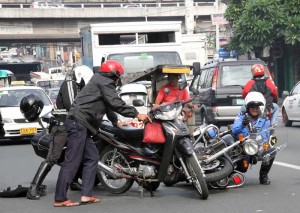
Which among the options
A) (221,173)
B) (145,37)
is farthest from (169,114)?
(145,37)

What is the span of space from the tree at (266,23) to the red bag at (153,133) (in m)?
25.5

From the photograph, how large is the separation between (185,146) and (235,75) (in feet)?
31.1

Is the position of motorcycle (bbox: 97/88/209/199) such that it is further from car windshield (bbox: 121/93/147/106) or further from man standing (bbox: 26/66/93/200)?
car windshield (bbox: 121/93/147/106)

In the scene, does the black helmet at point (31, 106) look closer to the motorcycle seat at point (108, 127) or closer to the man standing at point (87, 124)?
the motorcycle seat at point (108, 127)

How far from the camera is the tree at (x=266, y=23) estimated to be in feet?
109

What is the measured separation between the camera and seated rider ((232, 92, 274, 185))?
9.39 metres

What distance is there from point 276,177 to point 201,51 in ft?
76.8

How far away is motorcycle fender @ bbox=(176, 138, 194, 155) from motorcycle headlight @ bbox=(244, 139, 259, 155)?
37.1 inches

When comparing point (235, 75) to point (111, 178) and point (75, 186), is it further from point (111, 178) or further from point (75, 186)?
point (111, 178)

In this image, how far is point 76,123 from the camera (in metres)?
8.37

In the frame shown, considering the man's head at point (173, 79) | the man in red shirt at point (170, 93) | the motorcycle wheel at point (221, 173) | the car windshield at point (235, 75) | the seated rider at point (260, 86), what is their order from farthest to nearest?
the car windshield at point (235, 75)
the seated rider at point (260, 86)
the man in red shirt at point (170, 93)
the man's head at point (173, 79)
the motorcycle wheel at point (221, 173)

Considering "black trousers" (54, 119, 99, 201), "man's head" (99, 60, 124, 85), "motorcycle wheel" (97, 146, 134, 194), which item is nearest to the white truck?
"motorcycle wheel" (97, 146, 134, 194)

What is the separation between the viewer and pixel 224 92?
56.0 ft

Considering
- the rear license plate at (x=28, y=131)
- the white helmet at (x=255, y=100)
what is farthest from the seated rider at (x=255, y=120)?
the rear license plate at (x=28, y=131)
